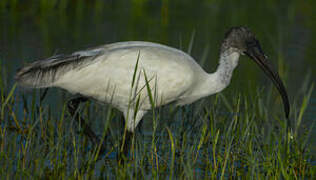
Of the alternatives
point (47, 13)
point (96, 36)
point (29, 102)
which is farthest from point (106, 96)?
point (47, 13)

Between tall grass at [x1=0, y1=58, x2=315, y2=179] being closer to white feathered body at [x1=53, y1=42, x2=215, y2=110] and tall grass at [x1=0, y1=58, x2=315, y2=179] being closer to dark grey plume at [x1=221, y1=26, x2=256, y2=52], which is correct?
white feathered body at [x1=53, y1=42, x2=215, y2=110]

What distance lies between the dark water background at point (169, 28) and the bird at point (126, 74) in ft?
5.57

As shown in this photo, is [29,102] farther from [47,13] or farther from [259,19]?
[259,19]

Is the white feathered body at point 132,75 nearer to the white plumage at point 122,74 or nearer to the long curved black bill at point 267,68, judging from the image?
the white plumage at point 122,74

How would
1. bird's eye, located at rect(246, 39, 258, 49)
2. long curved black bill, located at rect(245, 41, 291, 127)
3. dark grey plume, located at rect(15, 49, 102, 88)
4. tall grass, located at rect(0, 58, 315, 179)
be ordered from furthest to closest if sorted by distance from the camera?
1. bird's eye, located at rect(246, 39, 258, 49)
2. long curved black bill, located at rect(245, 41, 291, 127)
3. dark grey plume, located at rect(15, 49, 102, 88)
4. tall grass, located at rect(0, 58, 315, 179)

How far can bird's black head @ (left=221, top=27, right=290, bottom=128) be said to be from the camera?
5.21m

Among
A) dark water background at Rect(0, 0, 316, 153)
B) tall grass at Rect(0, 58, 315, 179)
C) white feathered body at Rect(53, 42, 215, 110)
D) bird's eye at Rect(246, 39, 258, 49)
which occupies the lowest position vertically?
tall grass at Rect(0, 58, 315, 179)

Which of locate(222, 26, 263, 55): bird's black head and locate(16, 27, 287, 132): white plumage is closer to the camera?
locate(16, 27, 287, 132): white plumage

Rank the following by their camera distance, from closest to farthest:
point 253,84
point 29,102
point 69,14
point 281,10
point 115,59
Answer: point 115,59
point 29,102
point 253,84
point 69,14
point 281,10

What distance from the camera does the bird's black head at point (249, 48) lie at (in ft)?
17.1

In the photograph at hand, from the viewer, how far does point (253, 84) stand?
7281 mm

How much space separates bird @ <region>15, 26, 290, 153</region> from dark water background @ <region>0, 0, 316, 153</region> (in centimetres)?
170

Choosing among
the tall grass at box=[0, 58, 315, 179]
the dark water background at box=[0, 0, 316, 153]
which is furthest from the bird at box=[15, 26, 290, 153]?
the dark water background at box=[0, 0, 316, 153]

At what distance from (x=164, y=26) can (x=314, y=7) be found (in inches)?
149
